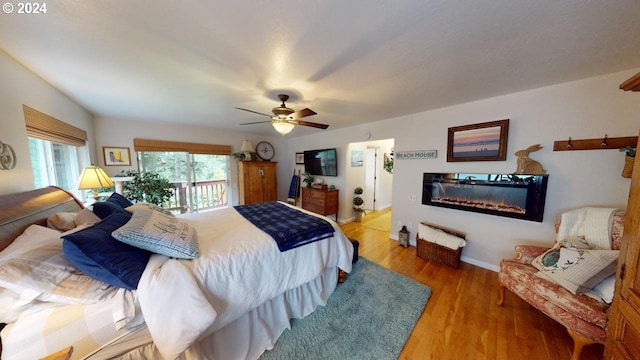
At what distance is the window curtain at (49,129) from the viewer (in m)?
1.62

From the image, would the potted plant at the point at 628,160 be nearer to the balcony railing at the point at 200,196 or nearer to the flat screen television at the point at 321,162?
the flat screen television at the point at 321,162

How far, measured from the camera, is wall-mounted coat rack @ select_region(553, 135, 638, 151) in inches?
64.5

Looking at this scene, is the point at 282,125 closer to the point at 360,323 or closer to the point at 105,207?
the point at 105,207

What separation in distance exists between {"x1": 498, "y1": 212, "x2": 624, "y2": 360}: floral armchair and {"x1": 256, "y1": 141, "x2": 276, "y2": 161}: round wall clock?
4.73 meters

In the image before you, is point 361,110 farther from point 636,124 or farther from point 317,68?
point 636,124

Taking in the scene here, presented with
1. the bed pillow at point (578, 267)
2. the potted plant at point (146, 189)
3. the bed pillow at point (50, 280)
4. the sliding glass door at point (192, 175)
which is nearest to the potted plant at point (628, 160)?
the bed pillow at point (578, 267)

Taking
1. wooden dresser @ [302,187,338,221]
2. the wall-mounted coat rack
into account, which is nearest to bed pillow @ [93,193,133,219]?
wooden dresser @ [302,187,338,221]

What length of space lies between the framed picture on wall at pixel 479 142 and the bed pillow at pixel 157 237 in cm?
314

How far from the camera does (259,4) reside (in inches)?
38.6

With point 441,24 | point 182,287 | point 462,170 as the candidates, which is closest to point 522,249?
point 462,170

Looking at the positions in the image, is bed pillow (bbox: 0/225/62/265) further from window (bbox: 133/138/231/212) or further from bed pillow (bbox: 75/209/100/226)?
window (bbox: 133/138/231/212)

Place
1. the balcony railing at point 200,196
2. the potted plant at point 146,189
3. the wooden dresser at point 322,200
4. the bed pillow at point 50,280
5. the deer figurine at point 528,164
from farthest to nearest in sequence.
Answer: the wooden dresser at point 322,200, the balcony railing at point 200,196, the potted plant at point 146,189, the deer figurine at point 528,164, the bed pillow at point 50,280

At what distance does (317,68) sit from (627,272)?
82.9 inches

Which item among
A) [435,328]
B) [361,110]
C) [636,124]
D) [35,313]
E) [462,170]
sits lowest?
[435,328]
